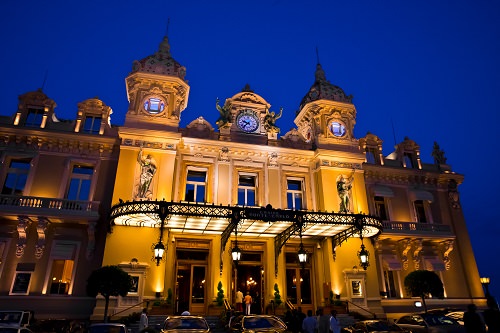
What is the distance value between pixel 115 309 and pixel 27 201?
25.3 ft

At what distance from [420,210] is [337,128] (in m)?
8.95

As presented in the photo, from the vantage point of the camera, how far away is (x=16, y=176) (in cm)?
2056

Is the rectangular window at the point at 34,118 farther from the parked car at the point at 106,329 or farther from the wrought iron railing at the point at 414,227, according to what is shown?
the wrought iron railing at the point at 414,227

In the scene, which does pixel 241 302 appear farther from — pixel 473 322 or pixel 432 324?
pixel 473 322

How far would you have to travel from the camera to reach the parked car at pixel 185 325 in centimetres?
1163

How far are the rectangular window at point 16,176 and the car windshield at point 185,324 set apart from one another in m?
13.7

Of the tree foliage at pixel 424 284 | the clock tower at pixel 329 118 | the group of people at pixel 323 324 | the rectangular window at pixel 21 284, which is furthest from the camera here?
the clock tower at pixel 329 118

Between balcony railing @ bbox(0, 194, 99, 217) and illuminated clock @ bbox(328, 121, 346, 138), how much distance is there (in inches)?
627

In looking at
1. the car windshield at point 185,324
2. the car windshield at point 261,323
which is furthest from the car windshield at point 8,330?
the car windshield at point 261,323

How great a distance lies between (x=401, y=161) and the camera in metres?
27.6

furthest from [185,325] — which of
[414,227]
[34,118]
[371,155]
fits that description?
[371,155]

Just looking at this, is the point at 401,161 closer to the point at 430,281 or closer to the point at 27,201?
the point at 430,281

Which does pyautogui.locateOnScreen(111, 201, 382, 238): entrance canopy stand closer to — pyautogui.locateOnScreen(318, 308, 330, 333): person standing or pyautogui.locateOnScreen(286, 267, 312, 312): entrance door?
pyautogui.locateOnScreen(286, 267, 312, 312): entrance door

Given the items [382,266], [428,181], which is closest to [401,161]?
[428,181]
